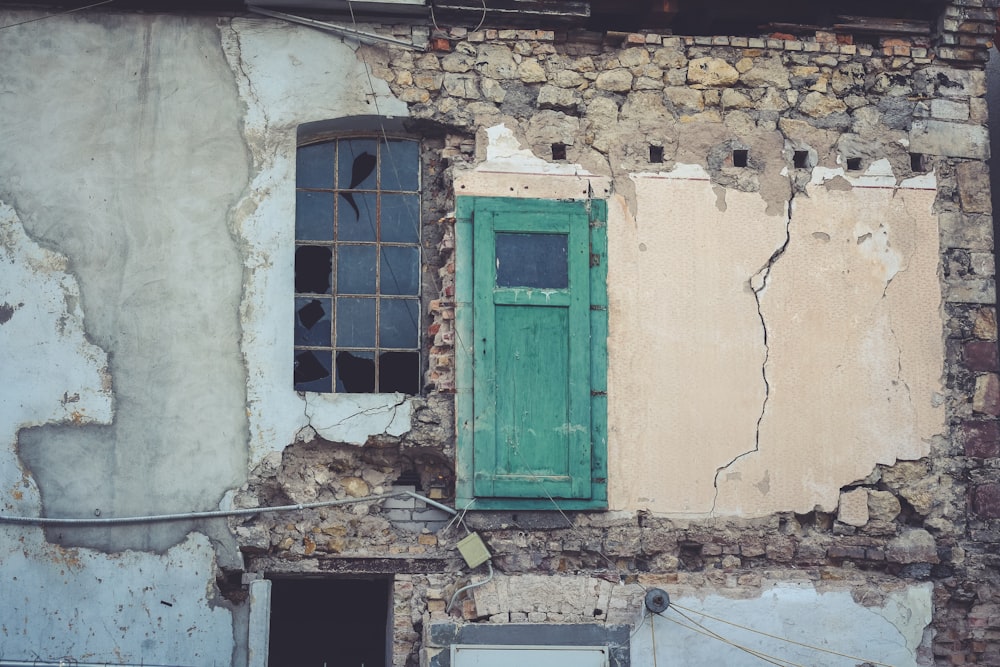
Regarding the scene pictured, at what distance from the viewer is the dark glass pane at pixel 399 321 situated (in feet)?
26.4

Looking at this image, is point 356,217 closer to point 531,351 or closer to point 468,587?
point 531,351

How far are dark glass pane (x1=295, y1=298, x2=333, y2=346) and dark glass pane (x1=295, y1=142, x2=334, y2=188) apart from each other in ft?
2.32

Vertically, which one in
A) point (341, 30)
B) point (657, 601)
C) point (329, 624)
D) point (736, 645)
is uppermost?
point (341, 30)

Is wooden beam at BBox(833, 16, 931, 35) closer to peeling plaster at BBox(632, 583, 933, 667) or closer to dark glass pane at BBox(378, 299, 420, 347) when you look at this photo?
dark glass pane at BBox(378, 299, 420, 347)

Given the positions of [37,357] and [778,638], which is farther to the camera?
[778,638]

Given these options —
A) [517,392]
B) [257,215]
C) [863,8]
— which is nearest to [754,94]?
[863,8]

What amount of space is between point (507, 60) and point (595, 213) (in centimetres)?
108

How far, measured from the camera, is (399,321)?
8062 millimetres

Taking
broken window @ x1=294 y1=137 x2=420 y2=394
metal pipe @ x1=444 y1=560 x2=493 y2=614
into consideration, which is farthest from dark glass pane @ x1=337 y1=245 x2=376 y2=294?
metal pipe @ x1=444 y1=560 x2=493 y2=614

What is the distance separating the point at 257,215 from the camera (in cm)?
786

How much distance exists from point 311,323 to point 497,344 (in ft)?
3.65

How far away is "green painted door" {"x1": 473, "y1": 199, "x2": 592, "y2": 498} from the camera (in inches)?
303

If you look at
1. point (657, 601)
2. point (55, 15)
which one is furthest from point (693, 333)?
point (55, 15)

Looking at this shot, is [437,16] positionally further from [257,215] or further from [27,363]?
[27,363]
